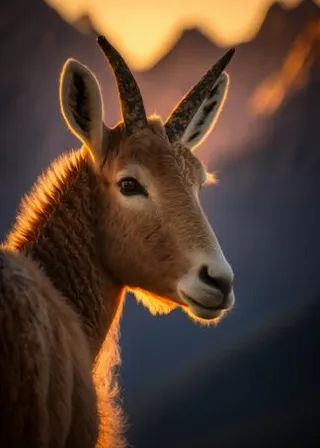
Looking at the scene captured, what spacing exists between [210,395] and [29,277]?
46.8m

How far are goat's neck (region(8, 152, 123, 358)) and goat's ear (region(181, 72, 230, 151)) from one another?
3.75ft

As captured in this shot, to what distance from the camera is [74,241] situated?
568 centimetres

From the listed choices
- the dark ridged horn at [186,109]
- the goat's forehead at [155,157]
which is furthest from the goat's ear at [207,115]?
the goat's forehead at [155,157]

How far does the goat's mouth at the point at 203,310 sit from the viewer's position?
5297 millimetres

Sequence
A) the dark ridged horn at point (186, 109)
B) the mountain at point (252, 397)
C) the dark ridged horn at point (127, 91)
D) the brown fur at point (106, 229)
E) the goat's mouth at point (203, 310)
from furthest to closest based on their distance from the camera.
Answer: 1. the mountain at point (252, 397)
2. the dark ridged horn at point (186, 109)
3. the dark ridged horn at point (127, 91)
4. the brown fur at point (106, 229)
5. the goat's mouth at point (203, 310)

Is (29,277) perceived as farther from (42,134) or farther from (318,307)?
(318,307)

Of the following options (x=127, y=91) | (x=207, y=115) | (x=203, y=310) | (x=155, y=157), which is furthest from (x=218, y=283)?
(x=207, y=115)

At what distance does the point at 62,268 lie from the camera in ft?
18.4

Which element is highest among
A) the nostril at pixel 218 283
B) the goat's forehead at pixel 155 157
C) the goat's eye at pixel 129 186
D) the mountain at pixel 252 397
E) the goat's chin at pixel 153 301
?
the goat's forehead at pixel 155 157

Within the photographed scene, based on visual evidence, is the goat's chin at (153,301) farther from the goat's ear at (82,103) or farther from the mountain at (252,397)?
the mountain at (252,397)

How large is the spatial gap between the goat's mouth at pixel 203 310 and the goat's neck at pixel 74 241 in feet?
2.44

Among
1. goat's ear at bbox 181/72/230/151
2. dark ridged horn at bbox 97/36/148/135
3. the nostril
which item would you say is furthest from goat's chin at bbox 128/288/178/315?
goat's ear at bbox 181/72/230/151

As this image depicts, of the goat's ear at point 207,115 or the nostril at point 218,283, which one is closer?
the nostril at point 218,283

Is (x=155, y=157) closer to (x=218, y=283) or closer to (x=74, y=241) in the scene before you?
(x=74, y=241)
